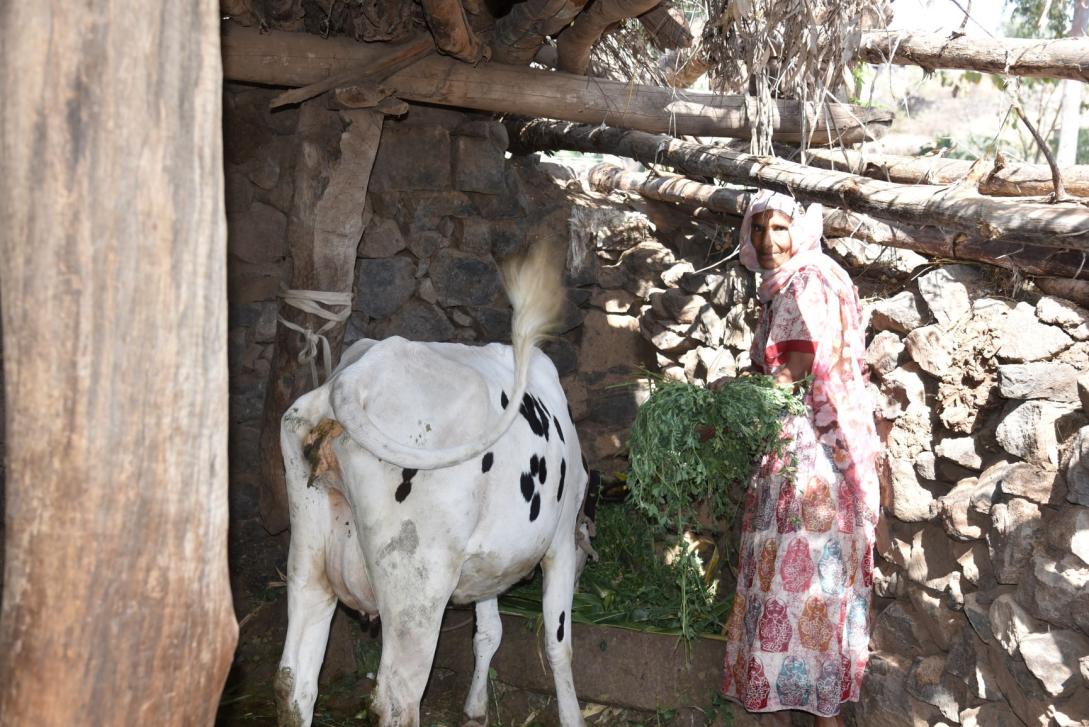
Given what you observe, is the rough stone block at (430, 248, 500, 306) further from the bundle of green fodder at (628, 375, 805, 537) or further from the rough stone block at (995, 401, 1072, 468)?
the rough stone block at (995, 401, 1072, 468)

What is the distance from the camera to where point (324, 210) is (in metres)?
4.61

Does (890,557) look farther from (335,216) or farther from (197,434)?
(197,434)

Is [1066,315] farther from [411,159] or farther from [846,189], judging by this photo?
[411,159]

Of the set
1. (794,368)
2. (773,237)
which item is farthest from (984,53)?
(794,368)

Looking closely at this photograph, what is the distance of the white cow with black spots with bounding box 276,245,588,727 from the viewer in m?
3.64

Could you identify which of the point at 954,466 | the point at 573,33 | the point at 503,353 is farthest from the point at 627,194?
the point at 954,466

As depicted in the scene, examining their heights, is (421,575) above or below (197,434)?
below

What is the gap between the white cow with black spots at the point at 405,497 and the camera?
11.9 feet

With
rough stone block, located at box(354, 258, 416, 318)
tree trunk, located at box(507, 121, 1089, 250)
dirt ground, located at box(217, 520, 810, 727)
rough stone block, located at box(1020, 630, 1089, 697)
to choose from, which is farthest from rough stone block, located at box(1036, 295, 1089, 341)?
rough stone block, located at box(354, 258, 416, 318)

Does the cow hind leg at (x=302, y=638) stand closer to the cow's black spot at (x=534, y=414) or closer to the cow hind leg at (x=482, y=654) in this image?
the cow's black spot at (x=534, y=414)

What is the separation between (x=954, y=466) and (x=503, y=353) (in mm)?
2006

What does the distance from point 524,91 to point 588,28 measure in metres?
0.44

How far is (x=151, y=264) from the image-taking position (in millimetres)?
2010

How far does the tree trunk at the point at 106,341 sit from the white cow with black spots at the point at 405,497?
1471 millimetres
